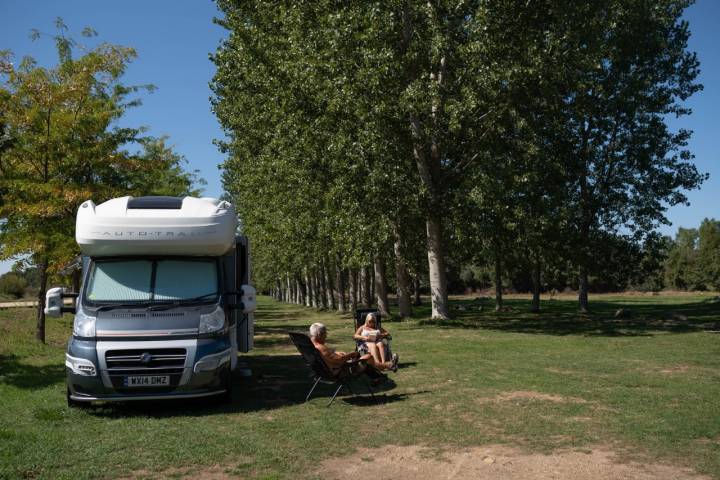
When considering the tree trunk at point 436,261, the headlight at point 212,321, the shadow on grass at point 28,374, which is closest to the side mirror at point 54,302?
the headlight at point 212,321

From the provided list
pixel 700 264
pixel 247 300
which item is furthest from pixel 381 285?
pixel 700 264

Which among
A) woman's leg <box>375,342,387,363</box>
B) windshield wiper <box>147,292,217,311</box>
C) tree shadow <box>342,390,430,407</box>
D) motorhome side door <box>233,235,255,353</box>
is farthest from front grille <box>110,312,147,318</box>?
woman's leg <box>375,342,387,363</box>

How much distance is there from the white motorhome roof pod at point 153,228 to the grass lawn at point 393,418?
2.39 meters

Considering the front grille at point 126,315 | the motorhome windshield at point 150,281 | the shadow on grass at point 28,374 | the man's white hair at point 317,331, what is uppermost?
the motorhome windshield at point 150,281

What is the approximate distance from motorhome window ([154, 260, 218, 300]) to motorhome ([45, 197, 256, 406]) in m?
0.02

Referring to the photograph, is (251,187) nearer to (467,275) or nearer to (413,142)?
(413,142)

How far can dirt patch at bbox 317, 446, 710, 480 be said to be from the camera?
6.20 meters

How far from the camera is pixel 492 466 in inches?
258

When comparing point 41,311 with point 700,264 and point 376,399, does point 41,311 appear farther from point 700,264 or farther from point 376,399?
point 700,264

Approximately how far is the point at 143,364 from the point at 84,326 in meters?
1.04

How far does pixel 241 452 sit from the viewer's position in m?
7.23

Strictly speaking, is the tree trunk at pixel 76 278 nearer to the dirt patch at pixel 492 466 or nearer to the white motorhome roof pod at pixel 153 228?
the white motorhome roof pod at pixel 153 228

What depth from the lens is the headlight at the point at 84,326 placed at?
30.2 feet

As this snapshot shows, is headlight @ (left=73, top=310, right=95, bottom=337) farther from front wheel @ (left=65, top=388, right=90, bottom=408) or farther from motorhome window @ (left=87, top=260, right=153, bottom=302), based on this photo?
front wheel @ (left=65, top=388, right=90, bottom=408)
